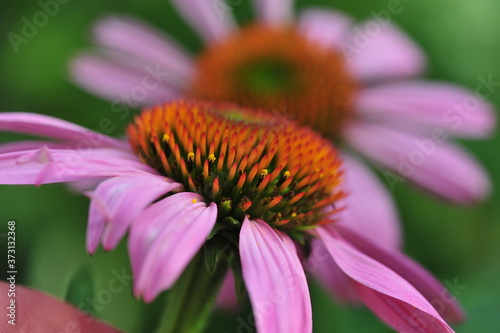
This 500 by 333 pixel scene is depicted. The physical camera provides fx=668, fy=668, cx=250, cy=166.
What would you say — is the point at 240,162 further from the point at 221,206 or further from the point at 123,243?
the point at 123,243

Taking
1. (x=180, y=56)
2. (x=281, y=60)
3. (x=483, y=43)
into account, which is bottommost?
(x=180, y=56)

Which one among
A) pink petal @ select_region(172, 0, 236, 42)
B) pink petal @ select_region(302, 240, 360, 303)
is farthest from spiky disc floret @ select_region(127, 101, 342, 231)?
pink petal @ select_region(172, 0, 236, 42)

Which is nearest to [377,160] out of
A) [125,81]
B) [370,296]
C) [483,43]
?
[483,43]

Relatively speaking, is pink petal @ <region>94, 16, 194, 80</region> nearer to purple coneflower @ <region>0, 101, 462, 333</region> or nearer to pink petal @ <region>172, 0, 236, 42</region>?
pink petal @ <region>172, 0, 236, 42</region>

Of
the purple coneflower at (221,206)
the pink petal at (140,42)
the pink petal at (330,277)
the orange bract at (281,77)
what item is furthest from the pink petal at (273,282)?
the pink petal at (140,42)

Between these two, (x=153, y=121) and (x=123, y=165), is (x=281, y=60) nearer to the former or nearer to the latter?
(x=153, y=121)

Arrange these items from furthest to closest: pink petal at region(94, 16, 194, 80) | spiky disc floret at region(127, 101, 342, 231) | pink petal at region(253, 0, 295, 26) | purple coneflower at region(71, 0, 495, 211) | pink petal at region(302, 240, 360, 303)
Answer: pink petal at region(253, 0, 295, 26) → pink petal at region(94, 16, 194, 80) → purple coneflower at region(71, 0, 495, 211) → pink petal at region(302, 240, 360, 303) → spiky disc floret at region(127, 101, 342, 231)
